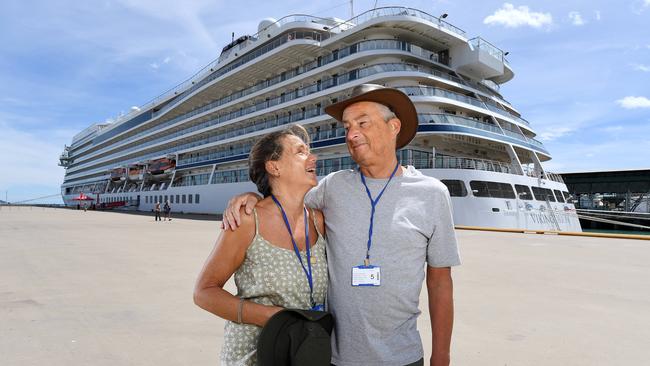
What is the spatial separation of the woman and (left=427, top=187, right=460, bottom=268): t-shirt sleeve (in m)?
0.52

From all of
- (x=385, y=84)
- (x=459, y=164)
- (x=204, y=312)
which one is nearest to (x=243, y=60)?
(x=385, y=84)

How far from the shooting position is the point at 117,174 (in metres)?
56.0

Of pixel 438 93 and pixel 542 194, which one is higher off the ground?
pixel 438 93

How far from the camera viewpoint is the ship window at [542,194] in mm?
20188

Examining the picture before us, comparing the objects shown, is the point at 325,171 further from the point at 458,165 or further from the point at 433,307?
the point at 433,307

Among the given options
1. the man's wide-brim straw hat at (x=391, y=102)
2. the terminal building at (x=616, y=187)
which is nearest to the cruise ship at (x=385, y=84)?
the man's wide-brim straw hat at (x=391, y=102)

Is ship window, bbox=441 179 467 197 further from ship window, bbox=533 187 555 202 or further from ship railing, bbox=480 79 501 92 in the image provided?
ship railing, bbox=480 79 501 92

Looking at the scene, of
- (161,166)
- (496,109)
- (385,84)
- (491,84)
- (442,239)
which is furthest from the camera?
(161,166)

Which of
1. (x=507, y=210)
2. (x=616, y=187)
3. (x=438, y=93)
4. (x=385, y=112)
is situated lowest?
(x=507, y=210)

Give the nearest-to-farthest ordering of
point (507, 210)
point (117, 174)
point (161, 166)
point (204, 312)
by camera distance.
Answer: point (204, 312) → point (507, 210) → point (161, 166) → point (117, 174)

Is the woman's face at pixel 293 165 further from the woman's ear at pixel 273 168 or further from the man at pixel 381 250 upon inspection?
the man at pixel 381 250

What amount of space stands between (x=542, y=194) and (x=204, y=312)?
20737 millimetres

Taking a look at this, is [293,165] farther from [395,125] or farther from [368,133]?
[395,125]

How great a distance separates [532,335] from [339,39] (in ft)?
79.2
